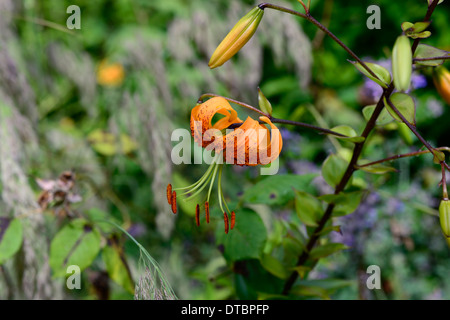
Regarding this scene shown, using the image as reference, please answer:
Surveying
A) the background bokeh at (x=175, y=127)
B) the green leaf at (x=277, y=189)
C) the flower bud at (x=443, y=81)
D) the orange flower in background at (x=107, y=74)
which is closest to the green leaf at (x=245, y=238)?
the green leaf at (x=277, y=189)

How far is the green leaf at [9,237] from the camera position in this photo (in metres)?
0.51

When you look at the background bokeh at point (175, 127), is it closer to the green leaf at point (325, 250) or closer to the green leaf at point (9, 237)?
the green leaf at point (9, 237)

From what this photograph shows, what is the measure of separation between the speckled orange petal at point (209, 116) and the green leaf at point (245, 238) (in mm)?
112

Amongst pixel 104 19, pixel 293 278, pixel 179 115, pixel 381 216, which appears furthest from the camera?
pixel 104 19

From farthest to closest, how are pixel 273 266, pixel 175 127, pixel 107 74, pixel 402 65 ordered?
pixel 107 74 → pixel 175 127 → pixel 273 266 → pixel 402 65

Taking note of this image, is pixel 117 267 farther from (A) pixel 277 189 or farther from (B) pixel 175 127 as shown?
(B) pixel 175 127

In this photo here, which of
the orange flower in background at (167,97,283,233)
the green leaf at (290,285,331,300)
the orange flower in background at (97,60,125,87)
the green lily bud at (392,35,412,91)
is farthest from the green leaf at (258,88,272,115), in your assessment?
the orange flower in background at (97,60,125,87)

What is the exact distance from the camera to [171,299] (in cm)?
41

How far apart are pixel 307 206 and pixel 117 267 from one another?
9.9 inches

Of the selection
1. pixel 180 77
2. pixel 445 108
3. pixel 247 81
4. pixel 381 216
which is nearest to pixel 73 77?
pixel 180 77

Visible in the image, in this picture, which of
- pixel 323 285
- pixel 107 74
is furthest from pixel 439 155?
pixel 107 74

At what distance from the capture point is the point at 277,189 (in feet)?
1.65
